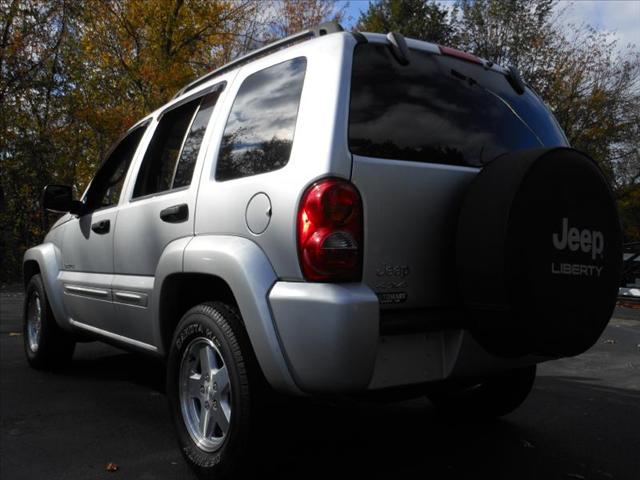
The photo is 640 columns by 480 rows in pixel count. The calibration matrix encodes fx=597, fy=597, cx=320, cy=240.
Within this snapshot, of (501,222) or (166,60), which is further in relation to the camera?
(166,60)

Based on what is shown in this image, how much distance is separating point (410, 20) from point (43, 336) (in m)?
33.1

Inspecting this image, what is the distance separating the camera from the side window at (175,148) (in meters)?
3.30

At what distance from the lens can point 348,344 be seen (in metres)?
2.23

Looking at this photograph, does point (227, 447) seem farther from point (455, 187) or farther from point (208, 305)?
point (455, 187)

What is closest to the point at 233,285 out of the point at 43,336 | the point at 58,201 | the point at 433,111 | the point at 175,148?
the point at 433,111

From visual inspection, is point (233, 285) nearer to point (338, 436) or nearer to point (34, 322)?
point (338, 436)

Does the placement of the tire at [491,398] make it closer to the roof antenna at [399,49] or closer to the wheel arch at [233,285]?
the wheel arch at [233,285]

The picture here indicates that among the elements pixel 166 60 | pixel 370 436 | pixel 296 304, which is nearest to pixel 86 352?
pixel 370 436

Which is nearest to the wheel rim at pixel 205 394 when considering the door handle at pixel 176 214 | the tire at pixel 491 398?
the door handle at pixel 176 214

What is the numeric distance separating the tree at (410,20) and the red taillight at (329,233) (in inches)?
1212

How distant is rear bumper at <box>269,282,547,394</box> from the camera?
225 cm

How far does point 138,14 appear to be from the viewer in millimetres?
19125

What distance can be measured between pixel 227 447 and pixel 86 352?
4.10 metres

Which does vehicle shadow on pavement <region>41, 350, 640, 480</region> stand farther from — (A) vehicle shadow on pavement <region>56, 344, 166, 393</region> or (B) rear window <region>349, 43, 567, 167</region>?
(B) rear window <region>349, 43, 567, 167</region>
